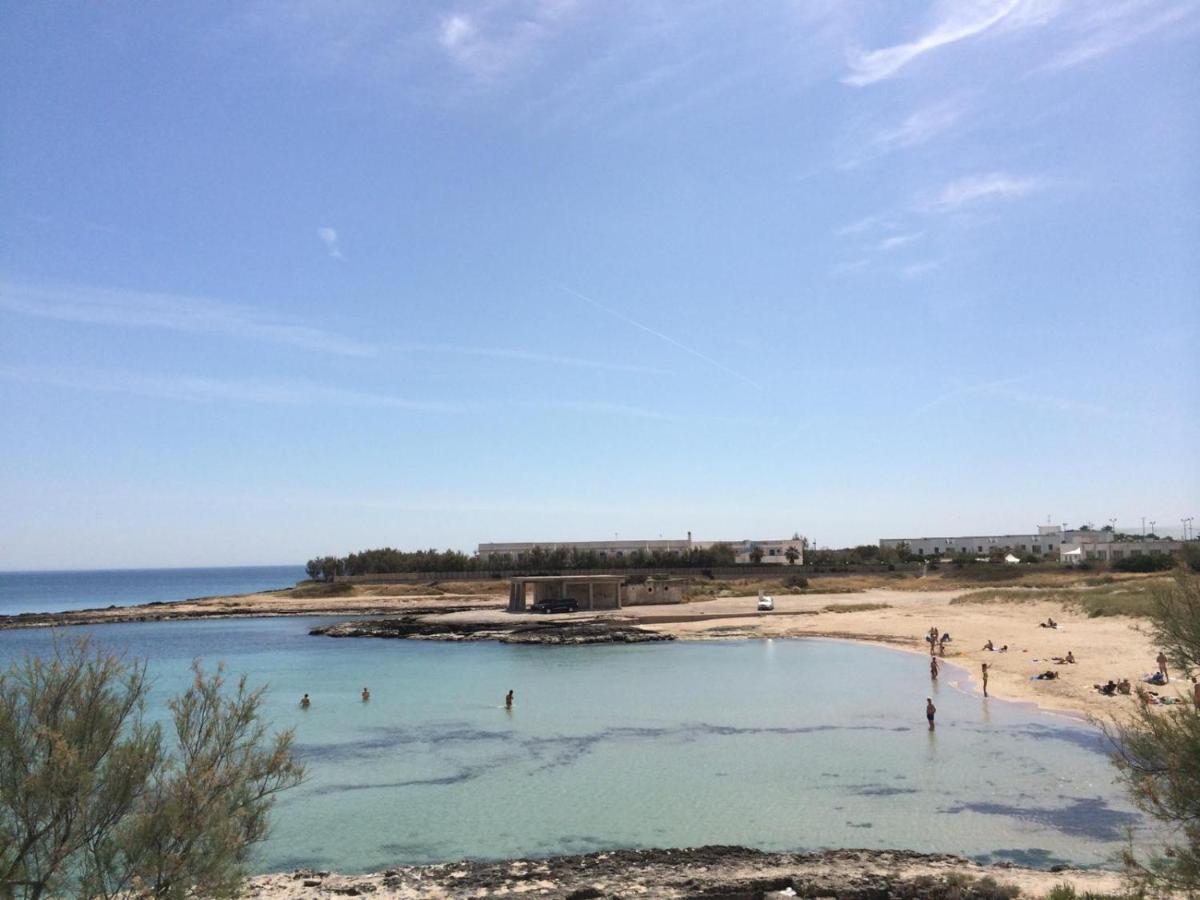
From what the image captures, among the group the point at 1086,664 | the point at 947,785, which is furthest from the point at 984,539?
the point at 947,785

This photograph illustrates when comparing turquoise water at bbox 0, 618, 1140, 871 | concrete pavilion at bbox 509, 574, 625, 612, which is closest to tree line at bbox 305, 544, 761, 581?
concrete pavilion at bbox 509, 574, 625, 612

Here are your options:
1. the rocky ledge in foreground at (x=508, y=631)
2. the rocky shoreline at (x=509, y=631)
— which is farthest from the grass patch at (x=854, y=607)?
the rocky ledge in foreground at (x=508, y=631)

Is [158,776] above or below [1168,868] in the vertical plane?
above

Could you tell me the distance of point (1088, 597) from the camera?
54.0 metres

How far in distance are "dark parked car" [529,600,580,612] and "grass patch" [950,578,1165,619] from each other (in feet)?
98.1

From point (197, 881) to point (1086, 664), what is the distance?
1403 inches

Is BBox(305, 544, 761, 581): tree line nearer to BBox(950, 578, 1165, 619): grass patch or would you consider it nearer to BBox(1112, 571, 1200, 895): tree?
BBox(950, 578, 1165, 619): grass patch

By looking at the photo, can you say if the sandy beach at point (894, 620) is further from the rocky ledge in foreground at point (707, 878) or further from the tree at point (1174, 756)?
the rocky ledge in foreground at point (707, 878)

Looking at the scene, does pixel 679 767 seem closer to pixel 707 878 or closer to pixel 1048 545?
pixel 707 878

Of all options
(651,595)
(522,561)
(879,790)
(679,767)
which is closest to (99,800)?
(679,767)

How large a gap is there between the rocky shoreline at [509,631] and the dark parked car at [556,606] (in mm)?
5821


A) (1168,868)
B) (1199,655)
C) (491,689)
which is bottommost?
(491,689)

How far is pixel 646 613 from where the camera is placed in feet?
218

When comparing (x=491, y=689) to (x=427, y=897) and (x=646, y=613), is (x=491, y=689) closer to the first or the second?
(x=427, y=897)
